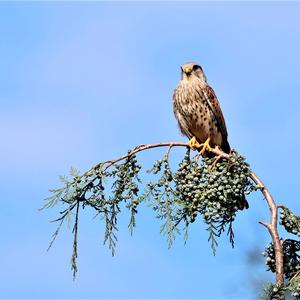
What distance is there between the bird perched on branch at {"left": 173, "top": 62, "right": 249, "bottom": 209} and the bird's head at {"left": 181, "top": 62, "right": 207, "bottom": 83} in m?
0.09

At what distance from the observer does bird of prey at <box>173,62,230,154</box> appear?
802cm

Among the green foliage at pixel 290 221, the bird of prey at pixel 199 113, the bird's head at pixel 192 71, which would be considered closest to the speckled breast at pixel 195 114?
the bird of prey at pixel 199 113

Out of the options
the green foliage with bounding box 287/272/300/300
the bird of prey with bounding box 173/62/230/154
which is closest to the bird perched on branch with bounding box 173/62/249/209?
the bird of prey with bounding box 173/62/230/154

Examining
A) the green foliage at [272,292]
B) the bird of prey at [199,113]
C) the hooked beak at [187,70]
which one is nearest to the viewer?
the green foliage at [272,292]

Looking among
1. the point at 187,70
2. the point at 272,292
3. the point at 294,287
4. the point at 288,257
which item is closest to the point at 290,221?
the point at 288,257

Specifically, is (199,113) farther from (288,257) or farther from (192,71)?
(288,257)

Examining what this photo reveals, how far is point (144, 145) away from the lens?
16.8 feet

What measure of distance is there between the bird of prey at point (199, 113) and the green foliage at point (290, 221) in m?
3.21

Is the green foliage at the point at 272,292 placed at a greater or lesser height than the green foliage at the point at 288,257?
lesser

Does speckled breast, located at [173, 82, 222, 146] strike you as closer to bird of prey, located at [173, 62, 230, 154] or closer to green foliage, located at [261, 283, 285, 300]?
bird of prey, located at [173, 62, 230, 154]

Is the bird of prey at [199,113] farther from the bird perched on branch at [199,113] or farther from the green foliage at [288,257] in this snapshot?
the green foliage at [288,257]

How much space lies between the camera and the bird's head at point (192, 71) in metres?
8.50

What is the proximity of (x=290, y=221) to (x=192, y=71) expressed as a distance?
4.17 m

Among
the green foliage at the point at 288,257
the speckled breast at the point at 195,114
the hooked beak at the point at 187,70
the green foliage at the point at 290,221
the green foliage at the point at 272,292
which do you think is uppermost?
the hooked beak at the point at 187,70
